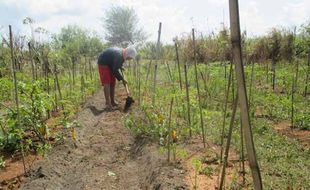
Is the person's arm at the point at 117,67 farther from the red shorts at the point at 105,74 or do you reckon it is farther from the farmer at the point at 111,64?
the red shorts at the point at 105,74

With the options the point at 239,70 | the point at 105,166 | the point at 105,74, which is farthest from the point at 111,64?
the point at 239,70

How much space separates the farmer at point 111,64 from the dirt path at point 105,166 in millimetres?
1498

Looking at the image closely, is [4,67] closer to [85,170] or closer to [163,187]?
[85,170]

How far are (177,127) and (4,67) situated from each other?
38.6 ft

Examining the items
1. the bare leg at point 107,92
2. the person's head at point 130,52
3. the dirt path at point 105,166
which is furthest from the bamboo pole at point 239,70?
the bare leg at point 107,92

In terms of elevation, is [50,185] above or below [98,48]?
below

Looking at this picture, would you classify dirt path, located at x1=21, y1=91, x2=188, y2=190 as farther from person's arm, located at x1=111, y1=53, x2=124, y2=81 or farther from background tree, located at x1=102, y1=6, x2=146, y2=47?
background tree, located at x1=102, y1=6, x2=146, y2=47

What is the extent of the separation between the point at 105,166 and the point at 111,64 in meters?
3.43

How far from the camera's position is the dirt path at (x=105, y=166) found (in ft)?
14.7

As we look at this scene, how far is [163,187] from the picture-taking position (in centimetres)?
402

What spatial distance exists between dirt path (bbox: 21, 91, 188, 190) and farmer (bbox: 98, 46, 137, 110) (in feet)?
4.92

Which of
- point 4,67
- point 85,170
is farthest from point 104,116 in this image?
point 4,67

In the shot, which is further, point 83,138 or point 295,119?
point 295,119

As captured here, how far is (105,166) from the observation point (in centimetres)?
532
